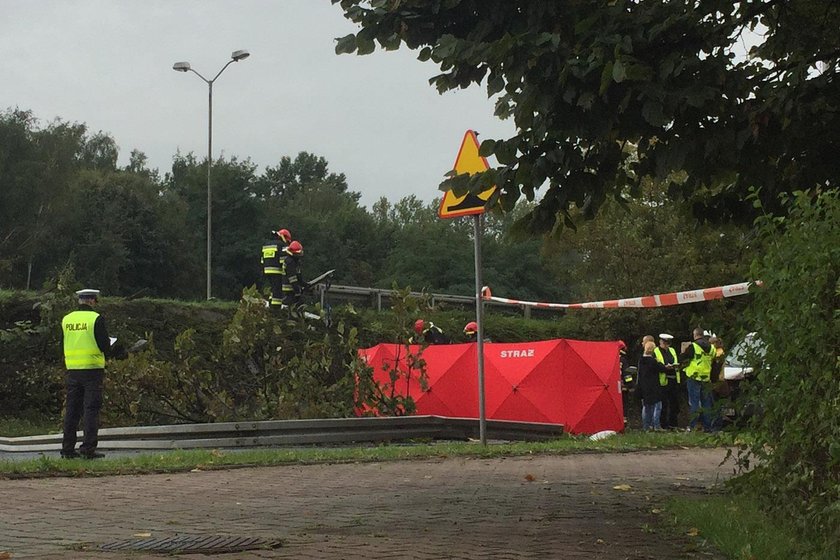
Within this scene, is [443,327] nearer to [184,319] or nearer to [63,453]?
[184,319]

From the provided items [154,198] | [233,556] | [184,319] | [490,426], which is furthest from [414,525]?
[154,198]

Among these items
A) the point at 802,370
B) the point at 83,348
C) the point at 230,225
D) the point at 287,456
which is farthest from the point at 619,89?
the point at 230,225

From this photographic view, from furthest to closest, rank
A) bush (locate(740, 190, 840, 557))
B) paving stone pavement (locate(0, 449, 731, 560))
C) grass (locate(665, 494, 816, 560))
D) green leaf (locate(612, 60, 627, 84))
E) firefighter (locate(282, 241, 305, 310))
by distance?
firefighter (locate(282, 241, 305, 310))
green leaf (locate(612, 60, 627, 84))
paving stone pavement (locate(0, 449, 731, 560))
grass (locate(665, 494, 816, 560))
bush (locate(740, 190, 840, 557))

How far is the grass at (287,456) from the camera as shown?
36.7ft

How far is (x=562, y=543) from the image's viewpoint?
22.6 ft

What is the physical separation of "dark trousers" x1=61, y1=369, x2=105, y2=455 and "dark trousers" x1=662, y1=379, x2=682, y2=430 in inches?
475

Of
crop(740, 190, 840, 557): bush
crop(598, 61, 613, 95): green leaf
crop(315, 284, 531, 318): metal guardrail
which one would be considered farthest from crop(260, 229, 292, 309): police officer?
crop(740, 190, 840, 557): bush

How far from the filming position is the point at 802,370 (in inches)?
249

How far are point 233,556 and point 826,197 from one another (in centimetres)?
352

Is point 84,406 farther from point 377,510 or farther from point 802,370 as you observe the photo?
point 802,370

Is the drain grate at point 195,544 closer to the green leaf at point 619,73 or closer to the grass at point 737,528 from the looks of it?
the grass at point 737,528

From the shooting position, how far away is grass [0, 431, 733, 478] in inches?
440

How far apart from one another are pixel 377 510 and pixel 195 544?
6.57 feet

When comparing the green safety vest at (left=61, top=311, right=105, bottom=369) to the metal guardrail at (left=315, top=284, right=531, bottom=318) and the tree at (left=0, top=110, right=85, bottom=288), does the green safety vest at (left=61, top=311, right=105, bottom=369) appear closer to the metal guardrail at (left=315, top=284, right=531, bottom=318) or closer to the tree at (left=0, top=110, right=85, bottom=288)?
the metal guardrail at (left=315, top=284, right=531, bottom=318)
